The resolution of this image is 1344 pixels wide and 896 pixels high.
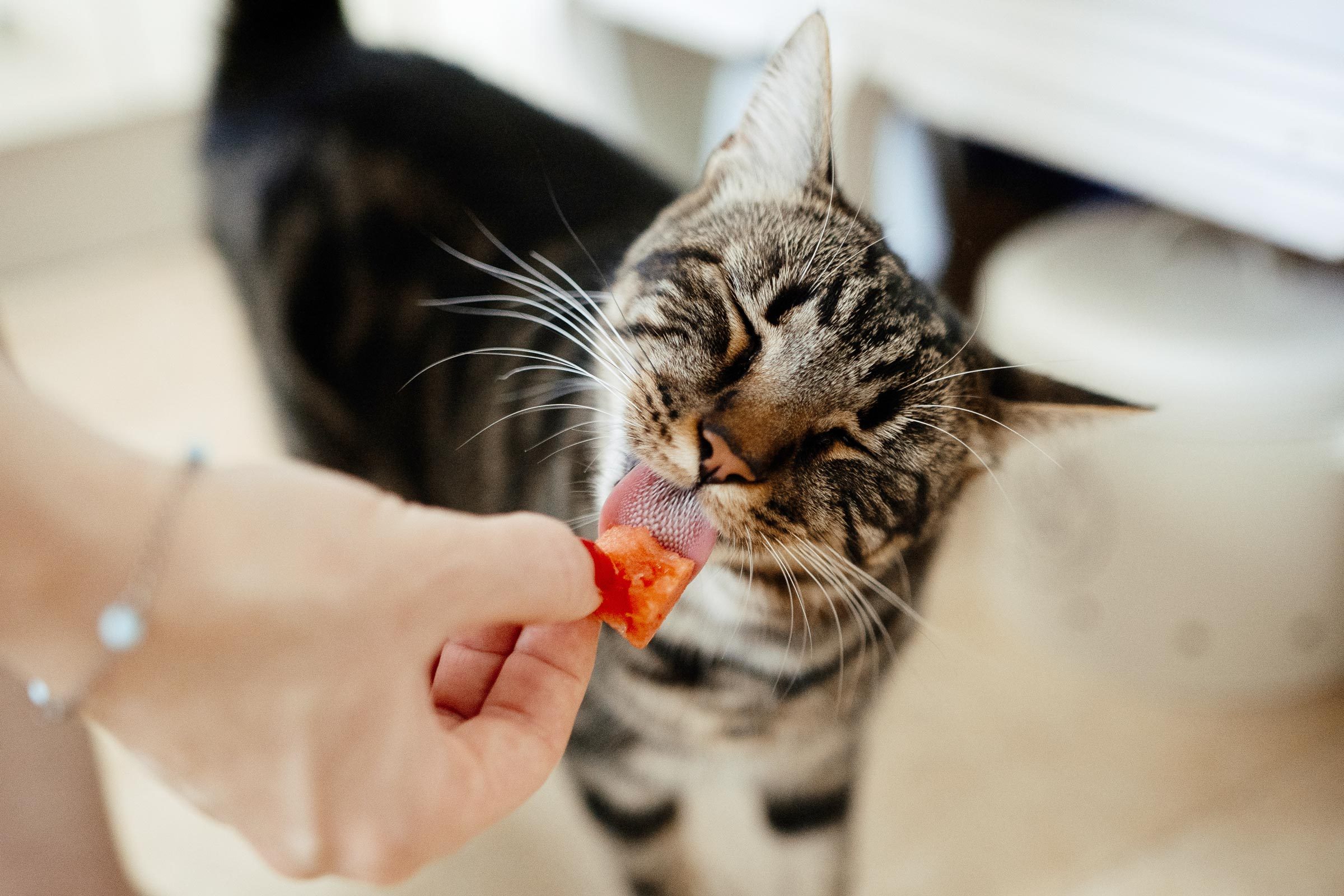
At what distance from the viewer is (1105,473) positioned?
3.41ft

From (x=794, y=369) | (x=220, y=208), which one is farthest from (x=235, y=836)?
(x=794, y=369)

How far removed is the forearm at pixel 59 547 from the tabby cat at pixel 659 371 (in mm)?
305

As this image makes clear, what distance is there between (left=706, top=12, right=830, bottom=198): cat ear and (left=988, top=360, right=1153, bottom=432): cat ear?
19 cm

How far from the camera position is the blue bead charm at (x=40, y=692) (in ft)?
1.25

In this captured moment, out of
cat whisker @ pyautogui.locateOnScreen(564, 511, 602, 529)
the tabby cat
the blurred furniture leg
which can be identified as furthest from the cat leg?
the blurred furniture leg

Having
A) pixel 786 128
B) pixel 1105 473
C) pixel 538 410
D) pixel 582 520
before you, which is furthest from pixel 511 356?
pixel 1105 473

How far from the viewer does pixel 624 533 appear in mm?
548

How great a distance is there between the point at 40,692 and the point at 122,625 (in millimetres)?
63

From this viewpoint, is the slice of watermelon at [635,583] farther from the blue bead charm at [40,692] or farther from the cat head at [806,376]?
the blue bead charm at [40,692]

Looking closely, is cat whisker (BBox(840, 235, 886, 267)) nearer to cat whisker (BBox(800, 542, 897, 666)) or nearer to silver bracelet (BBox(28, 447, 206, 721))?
cat whisker (BBox(800, 542, 897, 666))

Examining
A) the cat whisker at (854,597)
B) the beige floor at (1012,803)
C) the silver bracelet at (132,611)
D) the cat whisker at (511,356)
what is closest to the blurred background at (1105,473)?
the beige floor at (1012,803)

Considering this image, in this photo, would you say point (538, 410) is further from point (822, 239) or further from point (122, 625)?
point (122, 625)

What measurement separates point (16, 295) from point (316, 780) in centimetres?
177

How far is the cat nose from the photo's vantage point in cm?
58
